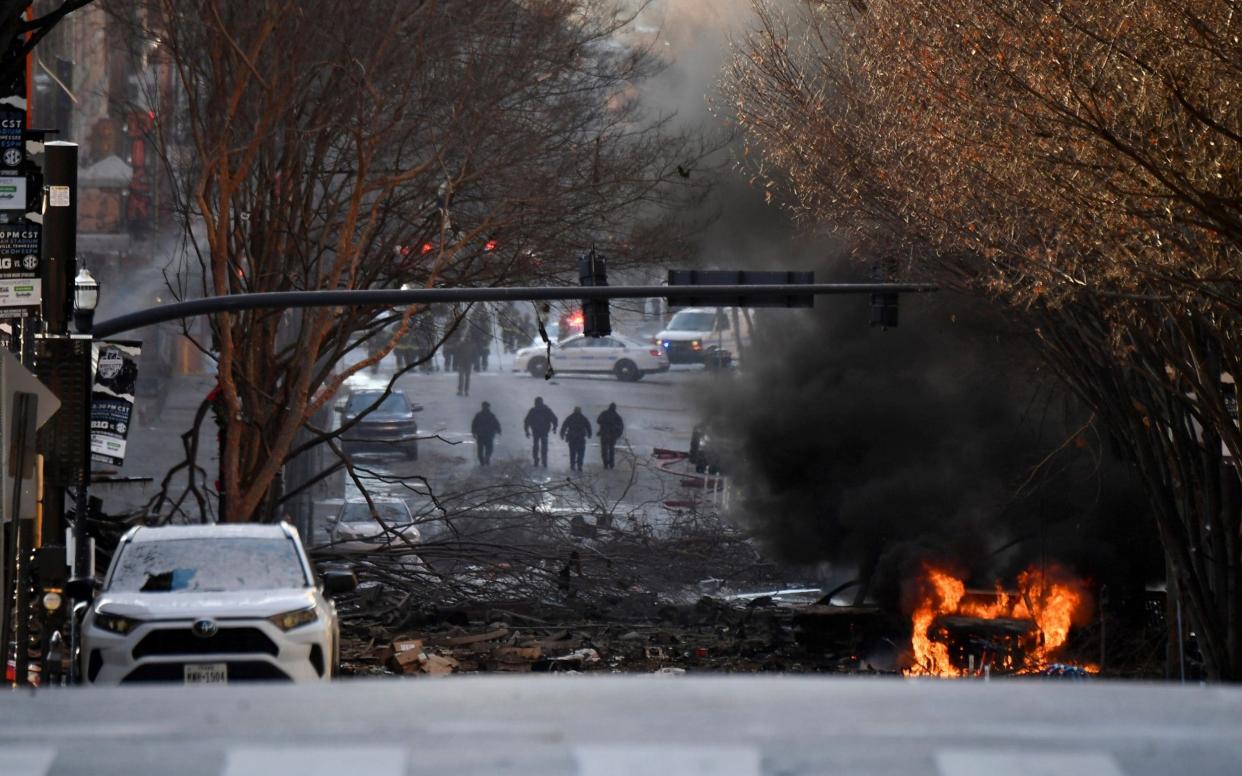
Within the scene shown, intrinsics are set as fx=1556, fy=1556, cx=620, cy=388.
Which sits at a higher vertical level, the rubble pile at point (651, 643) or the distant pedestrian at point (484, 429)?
the distant pedestrian at point (484, 429)

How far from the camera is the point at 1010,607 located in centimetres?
2634

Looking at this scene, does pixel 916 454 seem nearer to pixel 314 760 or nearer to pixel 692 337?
pixel 692 337

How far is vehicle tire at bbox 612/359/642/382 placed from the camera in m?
51.0

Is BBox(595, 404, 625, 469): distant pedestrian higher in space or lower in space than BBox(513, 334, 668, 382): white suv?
lower

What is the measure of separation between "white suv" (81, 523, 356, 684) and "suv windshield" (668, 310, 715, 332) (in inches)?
1563

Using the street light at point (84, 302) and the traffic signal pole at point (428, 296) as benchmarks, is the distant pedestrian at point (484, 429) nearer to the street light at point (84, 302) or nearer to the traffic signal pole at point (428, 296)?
the traffic signal pole at point (428, 296)

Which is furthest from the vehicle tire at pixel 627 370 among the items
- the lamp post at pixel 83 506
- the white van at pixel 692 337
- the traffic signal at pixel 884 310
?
the lamp post at pixel 83 506

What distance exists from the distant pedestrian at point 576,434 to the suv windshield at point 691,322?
36.3 ft

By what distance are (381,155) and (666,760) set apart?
2236cm

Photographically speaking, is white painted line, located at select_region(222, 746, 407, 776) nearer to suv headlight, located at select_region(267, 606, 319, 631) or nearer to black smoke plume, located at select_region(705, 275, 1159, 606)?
suv headlight, located at select_region(267, 606, 319, 631)

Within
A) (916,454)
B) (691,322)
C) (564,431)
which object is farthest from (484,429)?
(916,454)

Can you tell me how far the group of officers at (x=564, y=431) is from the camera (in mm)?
40062

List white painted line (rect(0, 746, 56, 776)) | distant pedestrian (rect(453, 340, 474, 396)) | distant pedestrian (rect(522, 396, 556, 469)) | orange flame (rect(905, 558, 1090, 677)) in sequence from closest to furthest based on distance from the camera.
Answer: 1. white painted line (rect(0, 746, 56, 776))
2. orange flame (rect(905, 558, 1090, 677))
3. distant pedestrian (rect(522, 396, 556, 469))
4. distant pedestrian (rect(453, 340, 474, 396))

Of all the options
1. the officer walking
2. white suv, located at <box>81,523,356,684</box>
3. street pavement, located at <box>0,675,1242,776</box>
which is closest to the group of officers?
the officer walking
